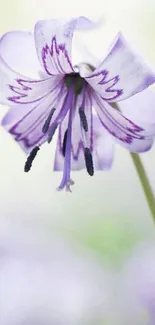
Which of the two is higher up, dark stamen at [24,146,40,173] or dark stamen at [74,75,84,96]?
dark stamen at [74,75,84,96]

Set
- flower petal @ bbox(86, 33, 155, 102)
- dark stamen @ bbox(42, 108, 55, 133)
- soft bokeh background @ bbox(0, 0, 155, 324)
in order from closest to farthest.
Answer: flower petal @ bbox(86, 33, 155, 102) → dark stamen @ bbox(42, 108, 55, 133) → soft bokeh background @ bbox(0, 0, 155, 324)

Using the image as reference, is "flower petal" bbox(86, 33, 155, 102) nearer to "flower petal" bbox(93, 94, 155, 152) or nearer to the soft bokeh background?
"flower petal" bbox(93, 94, 155, 152)

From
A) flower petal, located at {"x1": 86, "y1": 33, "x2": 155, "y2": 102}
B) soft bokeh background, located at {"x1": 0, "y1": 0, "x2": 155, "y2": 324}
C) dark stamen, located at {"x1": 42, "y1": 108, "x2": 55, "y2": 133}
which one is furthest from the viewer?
soft bokeh background, located at {"x1": 0, "y1": 0, "x2": 155, "y2": 324}

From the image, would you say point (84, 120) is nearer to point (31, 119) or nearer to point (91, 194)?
point (31, 119)

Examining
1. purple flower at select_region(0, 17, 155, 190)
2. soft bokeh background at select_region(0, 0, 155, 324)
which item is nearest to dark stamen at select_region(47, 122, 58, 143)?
purple flower at select_region(0, 17, 155, 190)

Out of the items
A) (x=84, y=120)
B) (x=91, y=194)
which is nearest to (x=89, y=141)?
(x=84, y=120)

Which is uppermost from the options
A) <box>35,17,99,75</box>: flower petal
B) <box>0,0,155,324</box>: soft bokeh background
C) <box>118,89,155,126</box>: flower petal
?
<box>35,17,99,75</box>: flower petal

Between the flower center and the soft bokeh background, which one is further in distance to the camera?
the soft bokeh background
